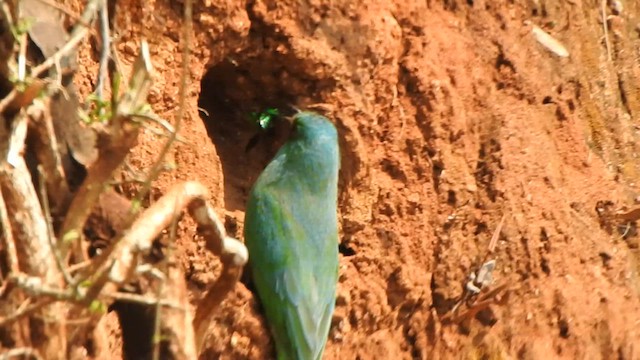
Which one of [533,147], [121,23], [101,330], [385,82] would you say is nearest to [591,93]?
[533,147]

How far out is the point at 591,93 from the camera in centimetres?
518

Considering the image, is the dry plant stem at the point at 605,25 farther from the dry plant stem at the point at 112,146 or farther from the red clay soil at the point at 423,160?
the dry plant stem at the point at 112,146

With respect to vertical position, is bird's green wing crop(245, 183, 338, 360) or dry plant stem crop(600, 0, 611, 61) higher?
dry plant stem crop(600, 0, 611, 61)

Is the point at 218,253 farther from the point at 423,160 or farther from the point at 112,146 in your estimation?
the point at 423,160

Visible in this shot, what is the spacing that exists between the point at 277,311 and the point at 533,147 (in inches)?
54.9

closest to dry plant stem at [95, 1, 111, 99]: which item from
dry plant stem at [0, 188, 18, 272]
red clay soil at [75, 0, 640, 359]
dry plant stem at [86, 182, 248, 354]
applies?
red clay soil at [75, 0, 640, 359]

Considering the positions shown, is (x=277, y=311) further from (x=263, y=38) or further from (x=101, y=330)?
(x=101, y=330)

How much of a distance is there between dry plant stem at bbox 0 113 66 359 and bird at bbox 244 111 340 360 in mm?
→ 1520

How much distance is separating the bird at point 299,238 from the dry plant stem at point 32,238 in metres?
1.52

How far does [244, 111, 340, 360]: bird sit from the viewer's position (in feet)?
12.7

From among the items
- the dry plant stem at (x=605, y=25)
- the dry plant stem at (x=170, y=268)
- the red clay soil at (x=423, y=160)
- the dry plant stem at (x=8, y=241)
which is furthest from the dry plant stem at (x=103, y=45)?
the dry plant stem at (x=605, y=25)

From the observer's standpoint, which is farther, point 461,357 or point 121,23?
point 461,357

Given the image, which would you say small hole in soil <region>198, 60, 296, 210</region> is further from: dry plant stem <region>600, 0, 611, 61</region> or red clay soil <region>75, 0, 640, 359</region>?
dry plant stem <region>600, 0, 611, 61</region>

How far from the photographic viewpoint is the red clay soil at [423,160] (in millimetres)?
3830
